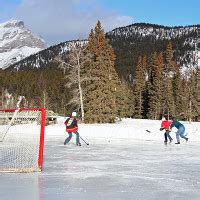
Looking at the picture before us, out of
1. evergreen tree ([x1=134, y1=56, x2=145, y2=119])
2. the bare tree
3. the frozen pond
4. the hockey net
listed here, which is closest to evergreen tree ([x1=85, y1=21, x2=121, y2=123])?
the bare tree

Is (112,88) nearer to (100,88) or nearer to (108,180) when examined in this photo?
(100,88)

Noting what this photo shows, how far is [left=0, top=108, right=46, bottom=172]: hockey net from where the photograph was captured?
1062 cm

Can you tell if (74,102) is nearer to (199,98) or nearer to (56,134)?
(56,134)

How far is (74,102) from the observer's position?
40.1 metres

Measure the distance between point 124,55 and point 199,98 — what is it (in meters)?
136

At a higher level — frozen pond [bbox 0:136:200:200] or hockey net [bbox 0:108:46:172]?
hockey net [bbox 0:108:46:172]

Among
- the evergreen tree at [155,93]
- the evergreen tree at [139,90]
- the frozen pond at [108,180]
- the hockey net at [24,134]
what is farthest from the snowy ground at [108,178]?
the evergreen tree at [139,90]

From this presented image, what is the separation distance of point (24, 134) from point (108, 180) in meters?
2.99

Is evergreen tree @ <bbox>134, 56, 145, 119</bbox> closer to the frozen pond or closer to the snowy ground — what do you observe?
the snowy ground

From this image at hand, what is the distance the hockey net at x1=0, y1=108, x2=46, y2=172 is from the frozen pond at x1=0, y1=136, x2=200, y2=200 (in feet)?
1.77

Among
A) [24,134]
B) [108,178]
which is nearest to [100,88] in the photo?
[24,134]

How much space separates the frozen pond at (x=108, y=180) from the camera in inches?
287

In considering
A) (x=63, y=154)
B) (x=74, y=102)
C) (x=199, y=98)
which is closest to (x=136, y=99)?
(x=199, y=98)

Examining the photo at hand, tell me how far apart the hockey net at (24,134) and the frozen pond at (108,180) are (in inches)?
21.2
